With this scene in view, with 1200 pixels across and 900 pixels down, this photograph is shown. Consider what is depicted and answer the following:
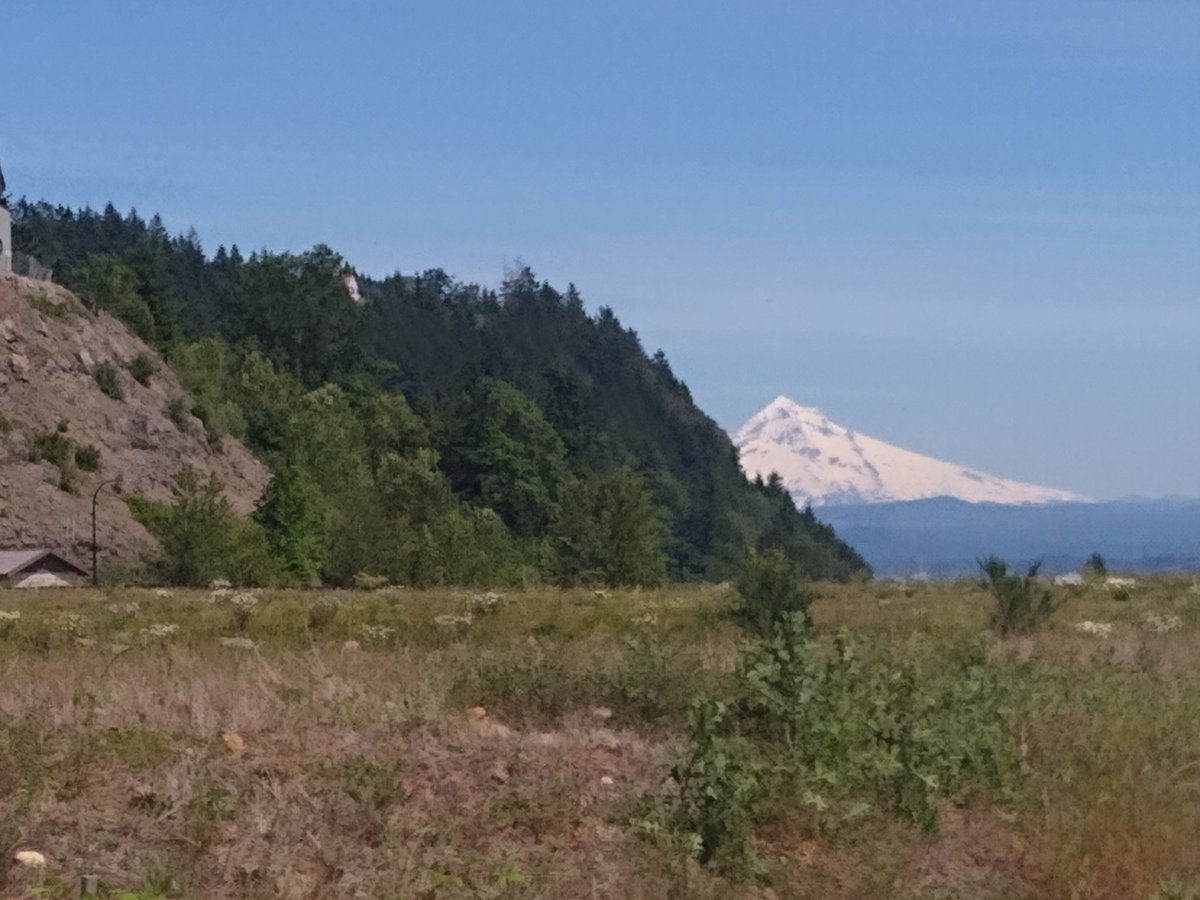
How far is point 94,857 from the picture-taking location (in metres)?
6.41

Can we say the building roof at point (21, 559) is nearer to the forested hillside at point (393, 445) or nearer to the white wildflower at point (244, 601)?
the forested hillside at point (393, 445)

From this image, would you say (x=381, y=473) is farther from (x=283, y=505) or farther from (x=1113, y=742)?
(x=1113, y=742)

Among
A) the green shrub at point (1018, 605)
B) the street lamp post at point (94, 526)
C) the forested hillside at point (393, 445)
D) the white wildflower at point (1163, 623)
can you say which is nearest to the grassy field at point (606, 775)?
the white wildflower at point (1163, 623)

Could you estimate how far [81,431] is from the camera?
67.2m

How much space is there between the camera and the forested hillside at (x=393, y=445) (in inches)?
2479

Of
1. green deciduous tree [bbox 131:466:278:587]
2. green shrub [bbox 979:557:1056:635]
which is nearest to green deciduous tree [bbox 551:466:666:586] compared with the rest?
green deciduous tree [bbox 131:466:278:587]

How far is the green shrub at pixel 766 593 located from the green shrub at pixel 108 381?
6071 cm

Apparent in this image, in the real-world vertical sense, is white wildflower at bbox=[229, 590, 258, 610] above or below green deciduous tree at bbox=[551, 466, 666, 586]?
below

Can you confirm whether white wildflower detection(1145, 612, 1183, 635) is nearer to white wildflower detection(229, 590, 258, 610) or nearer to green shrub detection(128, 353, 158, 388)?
white wildflower detection(229, 590, 258, 610)

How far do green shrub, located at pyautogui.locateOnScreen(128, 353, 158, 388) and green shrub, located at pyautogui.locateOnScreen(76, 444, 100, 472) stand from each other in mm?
13106

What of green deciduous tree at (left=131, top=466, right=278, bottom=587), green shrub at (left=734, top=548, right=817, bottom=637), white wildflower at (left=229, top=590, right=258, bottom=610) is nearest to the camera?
green shrub at (left=734, top=548, right=817, bottom=637)

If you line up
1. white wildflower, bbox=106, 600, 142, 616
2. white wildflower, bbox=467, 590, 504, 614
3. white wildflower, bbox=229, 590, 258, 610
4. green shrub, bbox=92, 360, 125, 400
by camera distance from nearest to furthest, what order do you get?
white wildflower, bbox=106, 600, 142, 616 < white wildflower, bbox=229, 590, 258, 610 < white wildflower, bbox=467, 590, 504, 614 < green shrub, bbox=92, 360, 125, 400

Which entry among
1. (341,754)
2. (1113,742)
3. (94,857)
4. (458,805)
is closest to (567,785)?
(458,805)

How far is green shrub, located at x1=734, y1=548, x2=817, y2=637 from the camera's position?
53.7 ft
